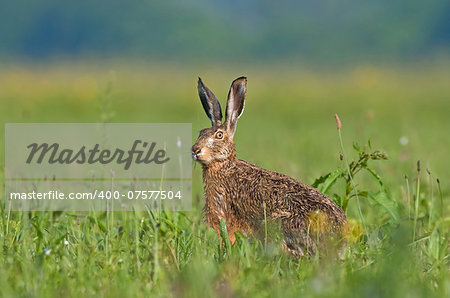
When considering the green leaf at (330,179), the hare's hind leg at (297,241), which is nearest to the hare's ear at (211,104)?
the green leaf at (330,179)

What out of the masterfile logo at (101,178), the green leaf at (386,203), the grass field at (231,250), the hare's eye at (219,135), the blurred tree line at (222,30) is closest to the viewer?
the grass field at (231,250)

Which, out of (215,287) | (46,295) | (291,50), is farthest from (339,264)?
(291,50)

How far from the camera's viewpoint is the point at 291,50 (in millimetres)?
72312

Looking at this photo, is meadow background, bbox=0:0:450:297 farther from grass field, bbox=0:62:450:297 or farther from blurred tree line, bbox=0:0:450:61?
blurred tree line, bbox=0:0:450:61

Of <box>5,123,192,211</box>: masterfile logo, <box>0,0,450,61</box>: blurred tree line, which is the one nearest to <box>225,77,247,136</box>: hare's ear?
<box>5,123,192,211</box>: masterfile logo

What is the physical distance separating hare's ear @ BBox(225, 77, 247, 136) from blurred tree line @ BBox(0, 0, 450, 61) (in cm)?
5126

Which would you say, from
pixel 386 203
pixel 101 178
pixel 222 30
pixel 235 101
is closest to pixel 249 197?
pixel 235 101

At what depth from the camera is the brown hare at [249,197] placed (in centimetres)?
443

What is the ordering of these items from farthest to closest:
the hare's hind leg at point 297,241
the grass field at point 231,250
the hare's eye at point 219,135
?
the hare's eye at point 219,135, the hare's hind leg at point 297,241, the grass field at point 231,250

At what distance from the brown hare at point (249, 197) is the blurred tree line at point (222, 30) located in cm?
Result: 5134

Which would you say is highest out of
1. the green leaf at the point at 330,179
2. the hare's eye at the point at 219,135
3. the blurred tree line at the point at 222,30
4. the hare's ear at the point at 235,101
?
the blurred tree line at the point at 222,30

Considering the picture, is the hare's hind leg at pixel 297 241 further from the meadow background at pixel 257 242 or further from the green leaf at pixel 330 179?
the green leaf at pixel 330 179

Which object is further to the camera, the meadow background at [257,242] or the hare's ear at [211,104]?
the hare's ear at [211,104]

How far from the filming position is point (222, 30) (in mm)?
78500
